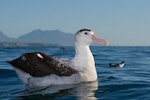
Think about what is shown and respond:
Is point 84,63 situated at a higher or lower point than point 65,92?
higher

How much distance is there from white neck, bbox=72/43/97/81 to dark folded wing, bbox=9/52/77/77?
0.74 m

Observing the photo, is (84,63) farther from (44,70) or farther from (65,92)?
(65,92)

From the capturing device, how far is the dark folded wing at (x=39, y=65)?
12.0 metres

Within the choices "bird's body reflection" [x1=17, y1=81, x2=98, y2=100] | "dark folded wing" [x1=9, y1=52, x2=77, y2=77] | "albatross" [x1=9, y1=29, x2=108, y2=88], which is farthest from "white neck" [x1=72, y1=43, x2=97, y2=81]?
"dark folded wing" [x1=9, y1=52, x2=77, y2=77]

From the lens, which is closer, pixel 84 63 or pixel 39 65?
pixel 39 65

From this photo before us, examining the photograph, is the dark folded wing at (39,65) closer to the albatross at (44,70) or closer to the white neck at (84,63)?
the albatross at (44,70)

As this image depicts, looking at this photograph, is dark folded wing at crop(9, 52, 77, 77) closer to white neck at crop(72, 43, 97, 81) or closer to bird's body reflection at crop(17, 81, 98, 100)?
bird's body reflection at crop(17, 81, 98, 100)

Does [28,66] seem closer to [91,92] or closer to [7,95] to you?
[7,95]

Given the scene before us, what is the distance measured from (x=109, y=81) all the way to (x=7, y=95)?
4164 millimetres

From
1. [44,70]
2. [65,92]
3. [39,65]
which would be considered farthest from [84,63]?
[65,92]

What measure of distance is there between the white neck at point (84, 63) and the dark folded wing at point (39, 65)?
0.74 meters

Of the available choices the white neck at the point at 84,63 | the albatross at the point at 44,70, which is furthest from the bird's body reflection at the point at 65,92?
the white neck at the point at 84,63

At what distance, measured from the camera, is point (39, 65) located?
1199cm

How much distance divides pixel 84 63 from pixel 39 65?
1695 millimetres
